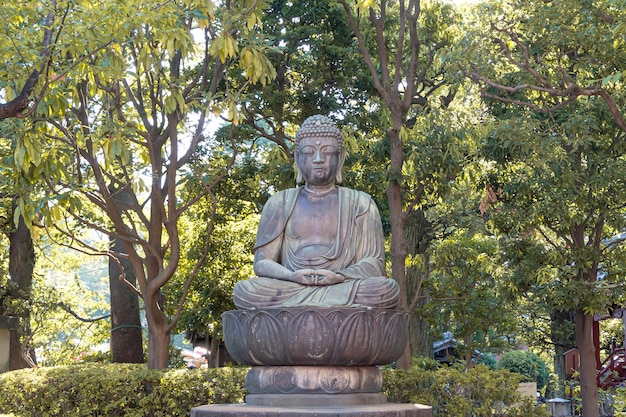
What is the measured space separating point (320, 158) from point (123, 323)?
755cm

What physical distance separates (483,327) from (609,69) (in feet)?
19.7

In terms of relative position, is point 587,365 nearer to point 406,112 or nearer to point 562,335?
point 406,112

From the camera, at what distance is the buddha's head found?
306 inches

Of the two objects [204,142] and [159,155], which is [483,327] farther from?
[159,155]

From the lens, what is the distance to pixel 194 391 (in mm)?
10039

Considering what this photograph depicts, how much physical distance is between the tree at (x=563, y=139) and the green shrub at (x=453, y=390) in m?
1.94

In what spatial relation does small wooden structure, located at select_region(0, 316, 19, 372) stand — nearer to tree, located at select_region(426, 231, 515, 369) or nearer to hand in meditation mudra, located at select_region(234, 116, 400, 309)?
tree, located at select_region(426, 231, 515, 369)

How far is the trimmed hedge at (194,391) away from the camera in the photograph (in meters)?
9.88

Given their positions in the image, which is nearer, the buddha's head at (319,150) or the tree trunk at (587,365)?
the buddha's head at (319,150)

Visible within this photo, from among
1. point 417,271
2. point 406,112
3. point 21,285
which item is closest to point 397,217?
point 406,112

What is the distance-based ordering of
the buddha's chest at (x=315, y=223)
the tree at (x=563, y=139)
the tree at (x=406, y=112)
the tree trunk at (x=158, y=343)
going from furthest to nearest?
the tree trunk at (x=158, y=343)
the tree at (x=406, y=112)
the tree at (x=563, y=139)
the buddha's chest at (x=315, y=223)

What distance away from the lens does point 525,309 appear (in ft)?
61.7

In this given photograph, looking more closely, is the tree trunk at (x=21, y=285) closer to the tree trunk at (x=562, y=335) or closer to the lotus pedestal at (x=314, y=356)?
the lotus pedestal at (x=314, y=356)

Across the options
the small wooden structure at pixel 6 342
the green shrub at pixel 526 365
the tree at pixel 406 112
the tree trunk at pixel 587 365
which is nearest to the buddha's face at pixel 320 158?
the tree at pixel 406 112
